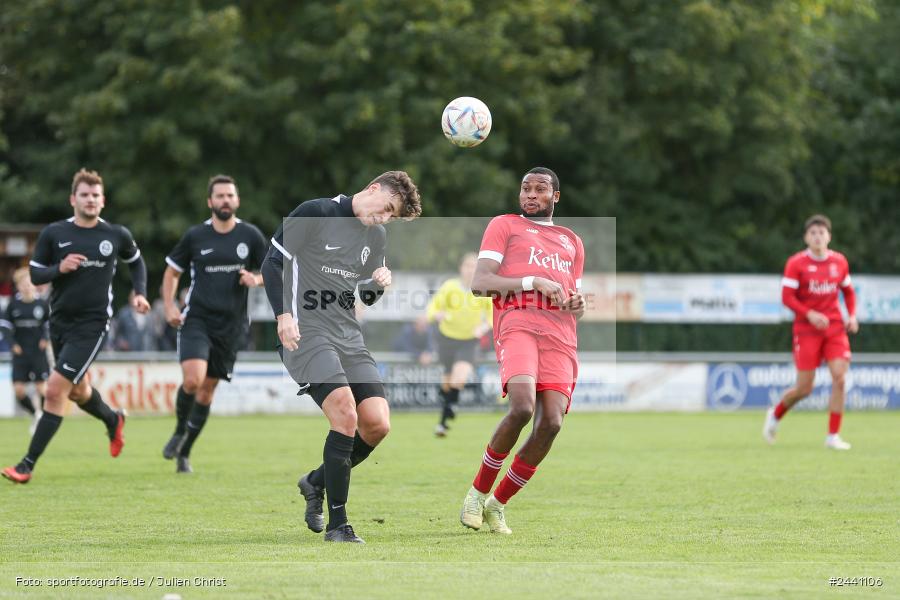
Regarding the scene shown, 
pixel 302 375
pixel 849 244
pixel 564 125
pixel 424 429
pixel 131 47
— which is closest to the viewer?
pixel 302 375

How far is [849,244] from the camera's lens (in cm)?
3497

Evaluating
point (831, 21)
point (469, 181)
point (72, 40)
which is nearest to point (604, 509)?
point (469, 181)

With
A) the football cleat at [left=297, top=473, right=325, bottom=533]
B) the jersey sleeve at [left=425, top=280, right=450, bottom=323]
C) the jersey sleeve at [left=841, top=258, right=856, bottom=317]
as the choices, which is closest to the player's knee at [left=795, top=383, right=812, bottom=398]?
the jersey sleeve at [left=841, top=258, right=856, bottom=317]

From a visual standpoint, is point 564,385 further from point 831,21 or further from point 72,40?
point 831,21

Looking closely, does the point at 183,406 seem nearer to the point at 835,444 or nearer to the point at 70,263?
the point at 70,263

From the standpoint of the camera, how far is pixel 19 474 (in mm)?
11406

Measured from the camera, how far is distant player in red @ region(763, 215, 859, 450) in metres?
16.0

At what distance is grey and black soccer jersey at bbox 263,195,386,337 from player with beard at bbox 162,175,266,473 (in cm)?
403

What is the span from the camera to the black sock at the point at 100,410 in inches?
494

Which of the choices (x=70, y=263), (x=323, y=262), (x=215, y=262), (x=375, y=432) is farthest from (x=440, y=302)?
(x=323, y=262)

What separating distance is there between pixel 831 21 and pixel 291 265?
111ft

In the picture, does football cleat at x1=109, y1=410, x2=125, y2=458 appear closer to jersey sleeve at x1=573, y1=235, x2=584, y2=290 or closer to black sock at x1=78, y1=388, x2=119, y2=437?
black sock at x1=78, y1=388, x2=119, y2=437

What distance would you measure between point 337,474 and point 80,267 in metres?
4.69

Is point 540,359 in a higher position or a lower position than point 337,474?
higher
